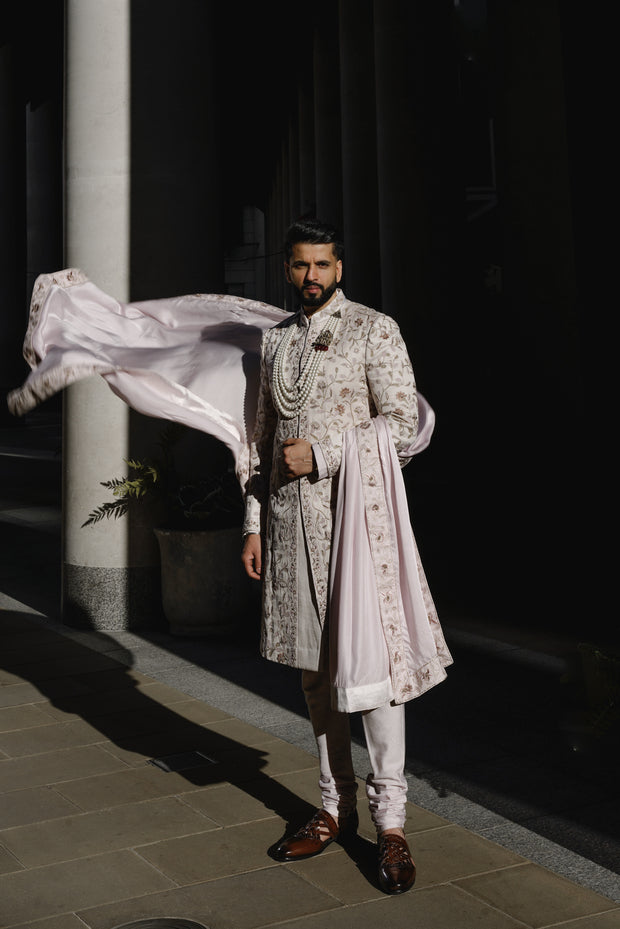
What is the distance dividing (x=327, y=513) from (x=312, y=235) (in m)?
0.91

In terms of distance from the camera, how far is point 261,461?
4211mm

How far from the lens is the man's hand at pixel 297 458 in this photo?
12.3ft

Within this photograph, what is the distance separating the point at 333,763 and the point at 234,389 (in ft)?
4.60

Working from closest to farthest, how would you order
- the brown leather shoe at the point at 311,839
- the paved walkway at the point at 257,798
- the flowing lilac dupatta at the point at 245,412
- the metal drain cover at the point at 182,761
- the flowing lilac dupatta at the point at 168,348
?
1. the paved walkway at the point at 257,798
2. the flowing lilac dupatta at the point at 245,412
3. the brown leather shoe at the point at 311,839
4. the flowing lilac dupatta at the point at 168,348
5. the metal drain cover at the point at 182,761

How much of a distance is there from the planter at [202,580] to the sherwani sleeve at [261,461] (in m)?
3.30

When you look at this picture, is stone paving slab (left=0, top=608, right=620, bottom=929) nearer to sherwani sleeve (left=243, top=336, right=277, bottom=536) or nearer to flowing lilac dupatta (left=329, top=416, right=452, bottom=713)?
flowing lilac dupatta (left=329, top=416, right=452, bottom=713)

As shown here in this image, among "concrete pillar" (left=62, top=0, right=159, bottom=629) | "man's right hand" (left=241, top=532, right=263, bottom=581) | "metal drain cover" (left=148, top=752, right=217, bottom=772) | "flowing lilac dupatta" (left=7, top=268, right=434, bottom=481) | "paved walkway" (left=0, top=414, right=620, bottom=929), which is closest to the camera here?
"paved walkway" (left=0, top=414, right=620, bottom=929)

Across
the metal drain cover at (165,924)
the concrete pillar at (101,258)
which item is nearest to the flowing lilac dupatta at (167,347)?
the metal drain cover at (165,924)

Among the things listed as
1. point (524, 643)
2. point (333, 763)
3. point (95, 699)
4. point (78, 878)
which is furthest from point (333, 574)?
point (524, 643)

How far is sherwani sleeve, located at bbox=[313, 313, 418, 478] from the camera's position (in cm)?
379

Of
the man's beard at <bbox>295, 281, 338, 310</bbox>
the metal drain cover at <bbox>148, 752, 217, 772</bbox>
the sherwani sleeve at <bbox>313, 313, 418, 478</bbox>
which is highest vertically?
the man's beard at <bbox>295, 281, 338, 310</bbox>

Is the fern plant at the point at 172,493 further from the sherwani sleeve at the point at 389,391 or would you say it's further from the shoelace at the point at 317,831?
the sherwani sleeve at the point at 389,391

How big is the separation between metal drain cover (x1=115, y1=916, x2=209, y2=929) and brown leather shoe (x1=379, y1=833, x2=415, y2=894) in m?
0.60

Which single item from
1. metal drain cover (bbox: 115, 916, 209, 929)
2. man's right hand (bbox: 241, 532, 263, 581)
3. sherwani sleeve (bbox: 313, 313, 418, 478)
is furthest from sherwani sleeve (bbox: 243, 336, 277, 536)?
Answer: metal drain cover (bbox: 115, 916, 209, 929)
